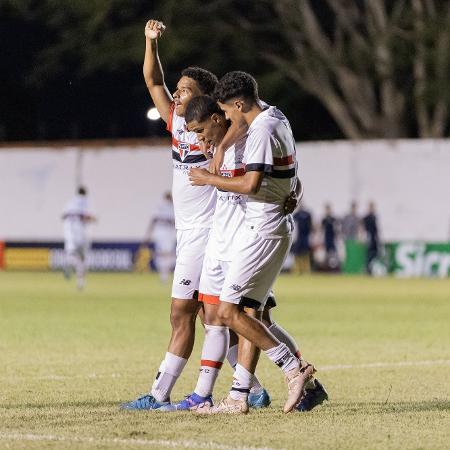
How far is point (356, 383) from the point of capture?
40.1 feet

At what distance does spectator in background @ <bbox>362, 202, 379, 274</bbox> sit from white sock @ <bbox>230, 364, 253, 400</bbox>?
26344mm

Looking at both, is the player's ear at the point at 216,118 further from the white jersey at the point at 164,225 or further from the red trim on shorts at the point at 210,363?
the white jersey at the point at 164,225

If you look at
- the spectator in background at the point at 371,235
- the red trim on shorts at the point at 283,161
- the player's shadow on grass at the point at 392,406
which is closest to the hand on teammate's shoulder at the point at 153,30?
the red trim on shorts at the point at 283,161

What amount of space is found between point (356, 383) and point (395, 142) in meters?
26.0

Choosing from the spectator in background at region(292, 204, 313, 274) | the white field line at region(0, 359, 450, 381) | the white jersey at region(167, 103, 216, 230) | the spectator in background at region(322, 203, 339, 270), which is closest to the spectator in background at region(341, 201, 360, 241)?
the spectator in background at region(322, 203, 339, 270)

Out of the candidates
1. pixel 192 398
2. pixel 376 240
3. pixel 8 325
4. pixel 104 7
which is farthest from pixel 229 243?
pixel 104 7

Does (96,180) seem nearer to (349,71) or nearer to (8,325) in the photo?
(349,71)

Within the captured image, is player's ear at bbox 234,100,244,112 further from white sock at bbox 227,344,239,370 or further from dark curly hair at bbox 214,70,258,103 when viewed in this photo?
white sock at bbox 227,344,239,370

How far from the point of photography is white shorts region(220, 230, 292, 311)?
32.0ft

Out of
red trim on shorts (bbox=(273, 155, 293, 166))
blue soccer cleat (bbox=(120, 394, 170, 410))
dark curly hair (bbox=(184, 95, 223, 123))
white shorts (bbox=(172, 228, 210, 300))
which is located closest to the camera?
red trim on shorts (bbox=(273, 155, 293, 166))

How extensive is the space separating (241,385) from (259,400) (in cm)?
60

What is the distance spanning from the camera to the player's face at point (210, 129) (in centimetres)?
985

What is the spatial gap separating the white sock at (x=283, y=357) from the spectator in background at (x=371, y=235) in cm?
2637

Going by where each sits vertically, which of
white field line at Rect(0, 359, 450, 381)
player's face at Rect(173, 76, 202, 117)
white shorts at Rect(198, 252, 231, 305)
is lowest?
white field line at Rect(0, 359, 450, 381)
